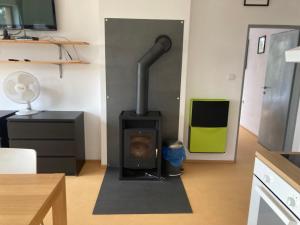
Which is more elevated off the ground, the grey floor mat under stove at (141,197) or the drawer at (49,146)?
the drawer at (49,146)

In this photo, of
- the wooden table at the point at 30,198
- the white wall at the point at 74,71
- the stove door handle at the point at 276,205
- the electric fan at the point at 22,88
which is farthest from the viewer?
the white wall at the point at 74,71

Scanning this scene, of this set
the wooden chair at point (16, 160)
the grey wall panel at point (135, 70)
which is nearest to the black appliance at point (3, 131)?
the grey wall panel at point (135, 70)

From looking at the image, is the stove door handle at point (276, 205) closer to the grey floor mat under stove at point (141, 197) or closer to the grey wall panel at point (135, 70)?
the grey floor mat under stove at point (141, 197)

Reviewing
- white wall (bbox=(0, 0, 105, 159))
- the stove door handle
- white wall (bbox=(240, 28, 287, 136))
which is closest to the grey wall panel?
white wall (bbox=(0, 0, 105, 159))

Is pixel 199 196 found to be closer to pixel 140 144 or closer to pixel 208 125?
pixel 140 144

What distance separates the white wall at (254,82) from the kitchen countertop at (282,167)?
3481 millimetres

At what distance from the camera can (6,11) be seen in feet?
9.83

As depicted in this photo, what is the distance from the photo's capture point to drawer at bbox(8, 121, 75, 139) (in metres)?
2.89

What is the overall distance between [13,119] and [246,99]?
4.75 meters

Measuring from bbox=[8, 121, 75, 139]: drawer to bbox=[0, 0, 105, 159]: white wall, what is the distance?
1.72 ft

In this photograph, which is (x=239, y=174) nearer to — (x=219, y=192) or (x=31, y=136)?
(x=219, y=192)

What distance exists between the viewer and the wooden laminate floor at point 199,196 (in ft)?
7.43

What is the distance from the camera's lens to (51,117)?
299 centimetres

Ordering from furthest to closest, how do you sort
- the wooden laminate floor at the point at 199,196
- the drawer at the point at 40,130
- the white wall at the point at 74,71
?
1. the white wall at the point at 74,71
2. the drawer at the point at 40,130
3. the wooden laminate floor at the point at 199,196
